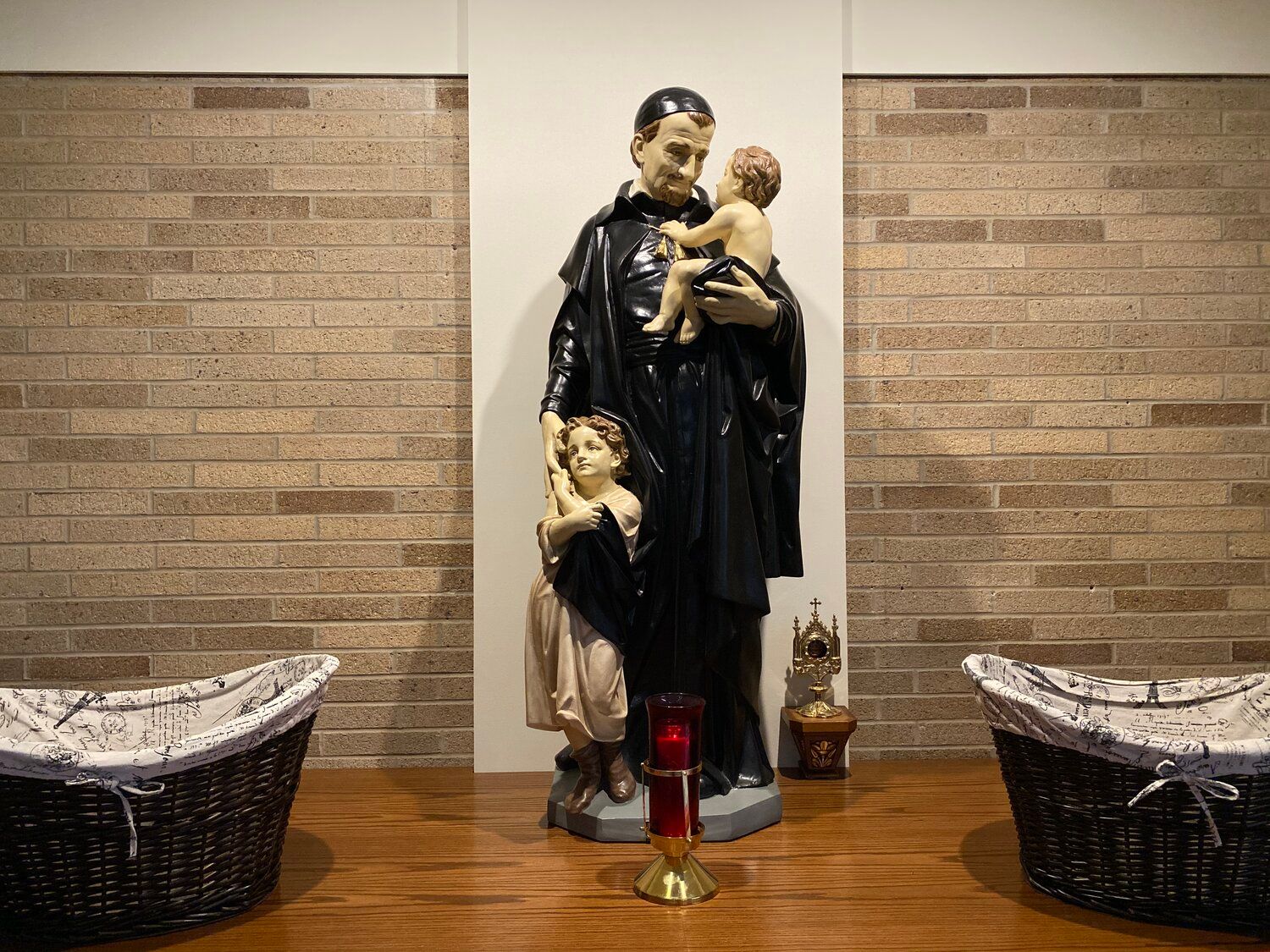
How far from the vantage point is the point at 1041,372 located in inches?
136

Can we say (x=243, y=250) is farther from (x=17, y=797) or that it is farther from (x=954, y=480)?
(x=954, y=480)

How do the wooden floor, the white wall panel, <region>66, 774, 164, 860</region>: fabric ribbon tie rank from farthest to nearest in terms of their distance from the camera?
1. the white wall panel
2. the wooden floor
3. <region>66, 774, 164, 860</region>: fabric ribbon tie

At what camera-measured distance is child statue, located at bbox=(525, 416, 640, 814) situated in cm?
248

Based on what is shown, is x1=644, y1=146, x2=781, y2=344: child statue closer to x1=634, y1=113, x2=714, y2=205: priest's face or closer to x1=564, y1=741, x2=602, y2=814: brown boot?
x1=634, y1=113, x2=714, y2=205: priest's face

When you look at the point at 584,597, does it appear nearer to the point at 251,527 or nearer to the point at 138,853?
the point at 138,853

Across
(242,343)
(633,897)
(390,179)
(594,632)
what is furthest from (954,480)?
(242,343)

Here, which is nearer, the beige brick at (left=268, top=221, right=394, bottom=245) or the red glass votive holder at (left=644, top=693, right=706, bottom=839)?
the red glass votive holder at (left=644, top=693, right=706, bottom=839)

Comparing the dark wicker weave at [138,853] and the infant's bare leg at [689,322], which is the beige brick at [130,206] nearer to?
the infant's bare leg at [689,322]

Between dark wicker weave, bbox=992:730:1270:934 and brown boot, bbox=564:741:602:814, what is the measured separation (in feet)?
3.15

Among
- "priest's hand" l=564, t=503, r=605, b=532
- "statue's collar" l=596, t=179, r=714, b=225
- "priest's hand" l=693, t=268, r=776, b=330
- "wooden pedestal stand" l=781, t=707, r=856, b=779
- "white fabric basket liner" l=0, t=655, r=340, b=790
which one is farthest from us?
"wooden pedestal stand" l=781, t=707, r=856, b=779

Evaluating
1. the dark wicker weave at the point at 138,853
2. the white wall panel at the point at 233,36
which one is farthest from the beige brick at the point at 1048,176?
the dark wicker weave at the point at 138,853

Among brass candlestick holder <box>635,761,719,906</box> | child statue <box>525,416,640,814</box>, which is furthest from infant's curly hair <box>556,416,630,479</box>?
brass candlestick holder <box>635,761,719,906</box>

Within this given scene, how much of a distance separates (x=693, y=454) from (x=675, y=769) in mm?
863

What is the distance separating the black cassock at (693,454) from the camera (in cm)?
266
